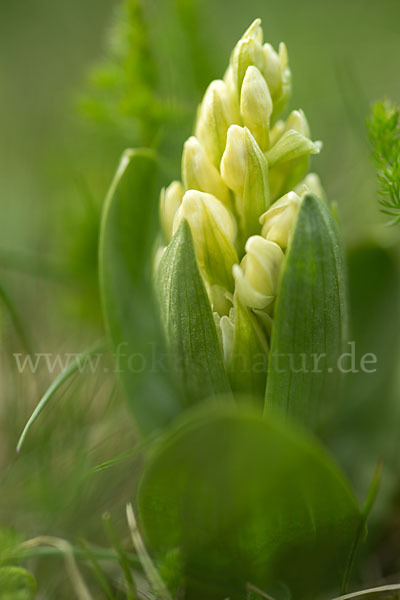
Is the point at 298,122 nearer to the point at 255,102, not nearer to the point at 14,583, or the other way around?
the point at 255,102

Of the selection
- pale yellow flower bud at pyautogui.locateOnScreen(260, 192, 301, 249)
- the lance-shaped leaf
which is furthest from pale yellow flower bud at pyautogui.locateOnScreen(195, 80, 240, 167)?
the lance-shaped leaf

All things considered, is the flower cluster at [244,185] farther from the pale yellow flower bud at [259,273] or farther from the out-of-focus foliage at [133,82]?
the out-of-focus foliage at [133,82]

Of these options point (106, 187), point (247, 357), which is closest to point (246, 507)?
point (247, 357)

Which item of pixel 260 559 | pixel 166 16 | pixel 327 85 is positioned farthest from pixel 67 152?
pixel 260 559

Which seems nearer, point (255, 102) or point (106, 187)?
point (255, 102)

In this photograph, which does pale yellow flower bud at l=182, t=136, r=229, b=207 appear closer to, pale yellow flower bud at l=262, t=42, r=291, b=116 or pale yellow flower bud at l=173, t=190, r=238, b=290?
pale yellow flower bud at l=173, t=190, r=238, b=290

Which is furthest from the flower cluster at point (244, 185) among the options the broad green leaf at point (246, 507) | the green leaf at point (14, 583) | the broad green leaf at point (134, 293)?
the green leaf at point (14, 583)
